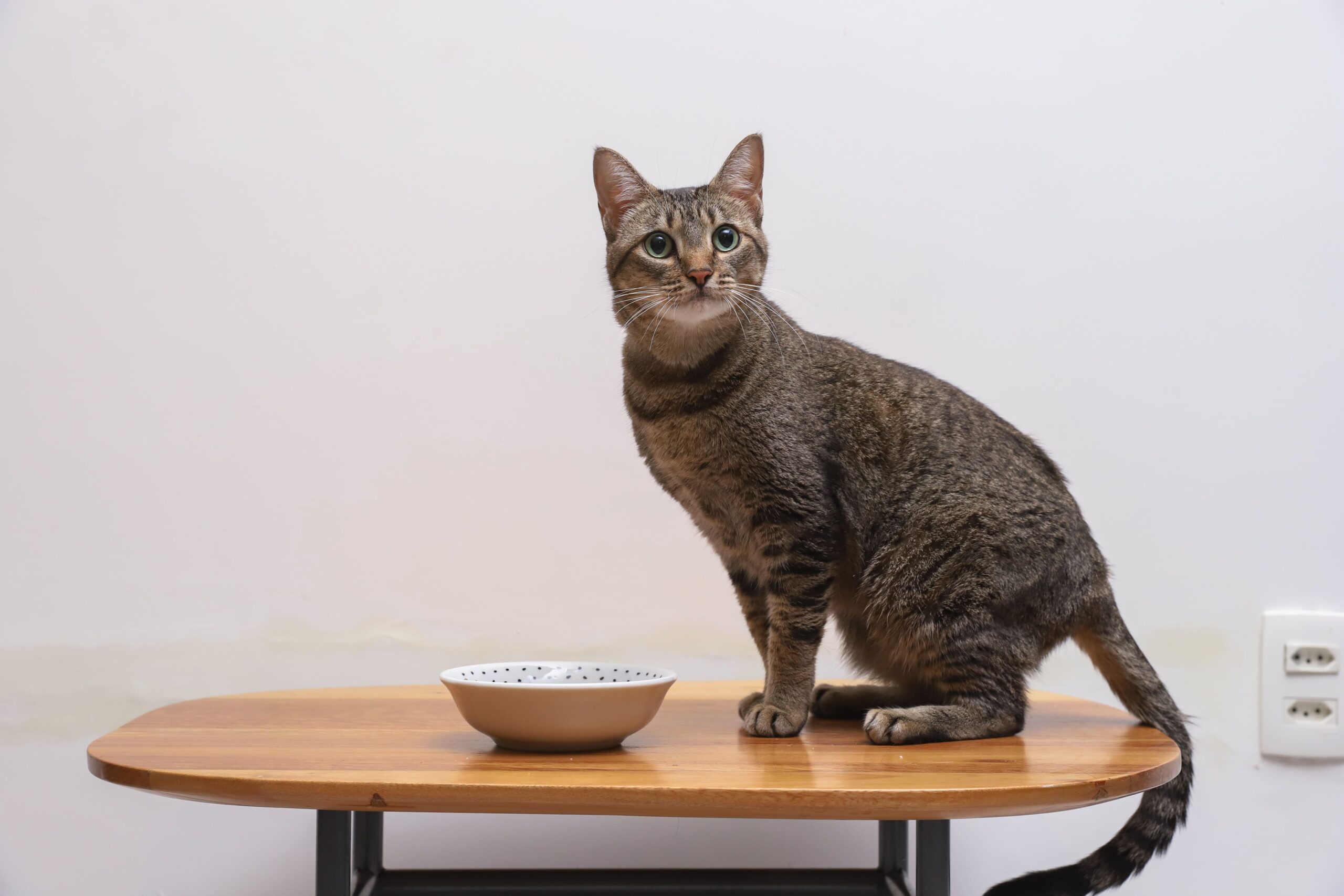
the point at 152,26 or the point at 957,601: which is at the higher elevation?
the point at 152,26

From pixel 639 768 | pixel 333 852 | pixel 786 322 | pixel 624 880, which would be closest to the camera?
pixel 639 768

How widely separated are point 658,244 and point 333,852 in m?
0.83

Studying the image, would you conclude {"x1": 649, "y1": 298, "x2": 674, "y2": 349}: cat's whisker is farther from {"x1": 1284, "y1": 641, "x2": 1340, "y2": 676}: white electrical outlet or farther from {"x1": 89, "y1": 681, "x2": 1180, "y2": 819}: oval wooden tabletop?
{"x1": 1284, "y1": 641, "x2": 1340, "y2": 676}: white electrical outlet

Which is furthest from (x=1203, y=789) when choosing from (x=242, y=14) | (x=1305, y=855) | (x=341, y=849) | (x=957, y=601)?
(x=242, y=14)

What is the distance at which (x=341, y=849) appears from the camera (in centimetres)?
112

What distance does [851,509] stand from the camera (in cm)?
129

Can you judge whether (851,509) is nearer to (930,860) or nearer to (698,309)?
(698,309)

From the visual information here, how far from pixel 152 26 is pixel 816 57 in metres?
1.27

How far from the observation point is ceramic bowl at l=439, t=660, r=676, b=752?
1.03 metres

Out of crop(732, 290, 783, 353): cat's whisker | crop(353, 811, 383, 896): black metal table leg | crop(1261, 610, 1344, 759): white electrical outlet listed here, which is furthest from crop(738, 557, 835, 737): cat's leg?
crop(1261, 610, 1344, 759): white electrical outlet

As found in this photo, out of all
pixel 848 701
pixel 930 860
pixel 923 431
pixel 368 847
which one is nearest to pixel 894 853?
pixel 848 701

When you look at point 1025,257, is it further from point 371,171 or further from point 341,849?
point 341,849

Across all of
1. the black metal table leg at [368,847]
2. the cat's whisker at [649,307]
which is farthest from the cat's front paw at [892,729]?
the black metal table leg at [368,847]

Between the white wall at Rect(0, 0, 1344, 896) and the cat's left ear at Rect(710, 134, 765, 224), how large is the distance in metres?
0.52
